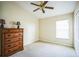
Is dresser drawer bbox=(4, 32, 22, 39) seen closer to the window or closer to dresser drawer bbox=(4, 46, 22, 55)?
dresser drawer bbox=(4, 46, 22, 55)

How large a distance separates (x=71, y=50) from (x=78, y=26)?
19.4 inches

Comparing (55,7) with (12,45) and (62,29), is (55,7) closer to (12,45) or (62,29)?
(62,29)

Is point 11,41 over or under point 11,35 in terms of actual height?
under

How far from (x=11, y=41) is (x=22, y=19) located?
1.71 feet

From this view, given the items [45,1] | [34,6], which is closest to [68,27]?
[45,1]

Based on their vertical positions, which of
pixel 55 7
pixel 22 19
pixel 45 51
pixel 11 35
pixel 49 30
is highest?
pixel 55 7

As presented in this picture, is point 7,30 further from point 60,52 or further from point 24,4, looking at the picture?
point 60,52

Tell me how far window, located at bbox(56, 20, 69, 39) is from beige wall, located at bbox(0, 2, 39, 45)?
444 mm

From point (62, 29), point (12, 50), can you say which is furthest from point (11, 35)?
point (62, 29)

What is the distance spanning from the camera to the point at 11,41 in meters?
1.84

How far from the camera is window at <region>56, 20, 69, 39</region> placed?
5.64 ft

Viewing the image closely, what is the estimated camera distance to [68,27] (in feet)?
5.60

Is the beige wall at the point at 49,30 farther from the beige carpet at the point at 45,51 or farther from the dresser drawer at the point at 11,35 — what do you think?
the dresser drawer at the point at 11,35

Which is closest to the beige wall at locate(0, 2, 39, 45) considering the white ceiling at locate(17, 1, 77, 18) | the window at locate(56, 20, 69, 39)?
the white ceiling at locate(17, 1, 77, 18)
